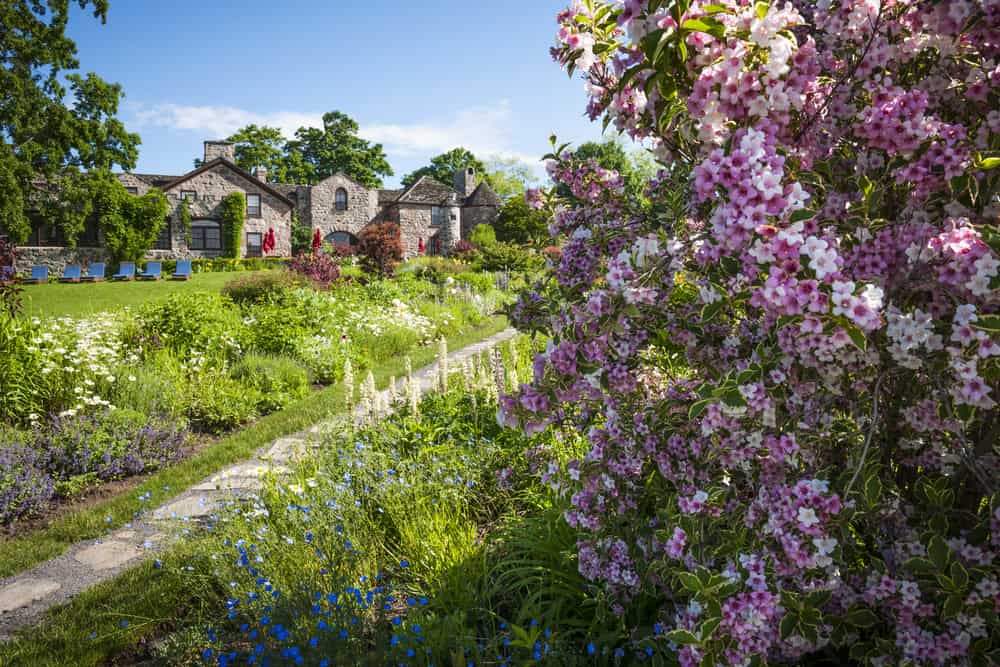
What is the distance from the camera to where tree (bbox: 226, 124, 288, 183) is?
45.8 m

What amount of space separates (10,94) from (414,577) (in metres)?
27.9

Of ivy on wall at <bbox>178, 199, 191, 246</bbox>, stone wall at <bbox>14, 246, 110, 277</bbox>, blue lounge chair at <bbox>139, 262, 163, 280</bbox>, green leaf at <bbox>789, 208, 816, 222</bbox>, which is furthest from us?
ivy on wall at <bbox>178, 199, 191, 246</bbox>

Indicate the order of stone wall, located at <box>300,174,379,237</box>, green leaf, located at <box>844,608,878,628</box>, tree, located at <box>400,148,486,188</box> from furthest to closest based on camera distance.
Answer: tree, located at <box>400,148,486,188</box>
stone wall, located at <box>300,174,379,237</box>
green leaf, located at <box>844,608,878,628</box>

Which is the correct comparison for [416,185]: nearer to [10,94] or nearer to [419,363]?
[10,94]

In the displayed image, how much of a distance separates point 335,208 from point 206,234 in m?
8.39

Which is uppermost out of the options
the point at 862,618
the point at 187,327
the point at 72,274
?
the point at 72,274

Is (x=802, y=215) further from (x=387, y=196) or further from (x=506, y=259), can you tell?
(x=387, y=196)

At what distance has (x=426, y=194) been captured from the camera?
4059cm

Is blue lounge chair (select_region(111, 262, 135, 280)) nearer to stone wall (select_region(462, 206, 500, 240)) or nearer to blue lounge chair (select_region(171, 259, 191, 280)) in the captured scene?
blue lounge chair (select_region(171, 259, 191, 280))

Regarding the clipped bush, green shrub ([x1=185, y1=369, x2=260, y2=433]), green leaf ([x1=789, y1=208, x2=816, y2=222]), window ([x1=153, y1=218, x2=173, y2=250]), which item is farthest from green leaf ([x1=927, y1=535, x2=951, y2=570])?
window ([x1=153, y1=218, x2=173, y2=250])

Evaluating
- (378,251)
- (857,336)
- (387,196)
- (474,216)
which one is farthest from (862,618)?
(387,196)

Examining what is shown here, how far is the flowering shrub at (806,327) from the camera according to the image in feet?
5.44

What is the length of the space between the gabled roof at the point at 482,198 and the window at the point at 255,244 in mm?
14289

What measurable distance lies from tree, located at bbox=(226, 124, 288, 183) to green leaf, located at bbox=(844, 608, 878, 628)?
47.7m
